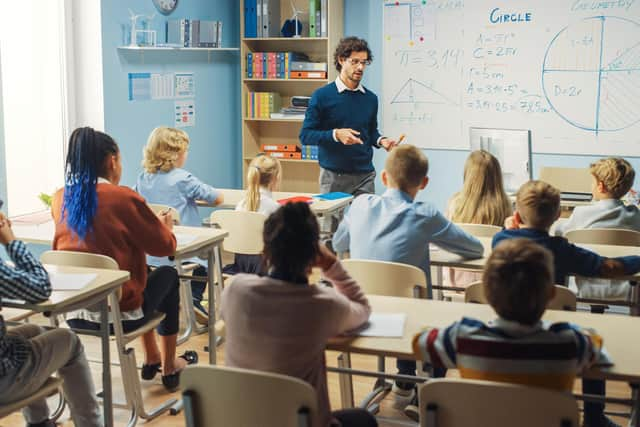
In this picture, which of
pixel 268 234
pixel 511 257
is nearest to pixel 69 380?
pixel 268 234

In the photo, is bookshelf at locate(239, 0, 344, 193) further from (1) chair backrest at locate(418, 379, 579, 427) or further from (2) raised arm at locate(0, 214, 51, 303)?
(1) chair backrest at locate(418, 379, 579, 427)

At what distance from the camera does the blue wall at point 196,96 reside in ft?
19.2

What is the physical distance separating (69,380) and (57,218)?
829 millimetres

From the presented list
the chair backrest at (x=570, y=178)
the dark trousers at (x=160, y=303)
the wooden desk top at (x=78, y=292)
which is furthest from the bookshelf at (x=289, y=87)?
the wooden desk top at (x=78, y=292)

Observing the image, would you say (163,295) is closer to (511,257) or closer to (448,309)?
(448,309)

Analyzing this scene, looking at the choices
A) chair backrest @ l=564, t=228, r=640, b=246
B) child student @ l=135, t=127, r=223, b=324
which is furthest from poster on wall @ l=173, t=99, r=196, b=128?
chair backrest @ l=564, t=228, r=640, b=246

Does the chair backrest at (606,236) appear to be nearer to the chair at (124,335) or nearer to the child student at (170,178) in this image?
the chair at (124,335)

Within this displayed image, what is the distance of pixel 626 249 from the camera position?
365cm

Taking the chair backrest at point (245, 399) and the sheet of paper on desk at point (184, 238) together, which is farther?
the sheet of paper on desk at point (184, 238)

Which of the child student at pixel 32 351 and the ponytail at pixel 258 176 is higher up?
the ponytail at pixel 258 176

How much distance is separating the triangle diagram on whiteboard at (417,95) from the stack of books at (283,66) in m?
0.66

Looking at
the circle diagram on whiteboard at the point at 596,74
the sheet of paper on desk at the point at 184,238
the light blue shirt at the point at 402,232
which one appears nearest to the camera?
the light blue shirt at the point at 402,232

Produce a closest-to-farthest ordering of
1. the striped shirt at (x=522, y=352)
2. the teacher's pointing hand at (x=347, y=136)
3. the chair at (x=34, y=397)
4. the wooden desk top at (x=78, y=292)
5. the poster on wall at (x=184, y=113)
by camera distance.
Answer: the striped shirt at (x=522, y=352), the chair at (x=34, y=397), the wooden desk top at (x=78, y=292), the teacher's pointing hand at (x=347, y=136), the poster on wall at (x=184, y=113)

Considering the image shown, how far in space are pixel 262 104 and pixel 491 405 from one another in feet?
18.6
